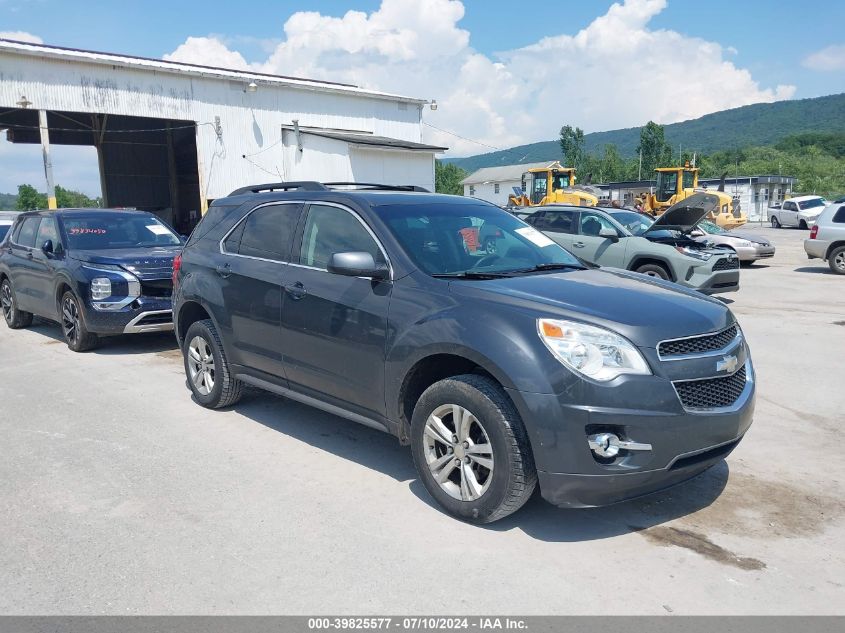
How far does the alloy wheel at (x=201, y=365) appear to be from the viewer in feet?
20.1

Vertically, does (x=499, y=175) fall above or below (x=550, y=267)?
above

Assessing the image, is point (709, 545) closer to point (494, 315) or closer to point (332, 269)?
point (494, 315)

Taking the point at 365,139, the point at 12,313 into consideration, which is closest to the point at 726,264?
the point at 12,313

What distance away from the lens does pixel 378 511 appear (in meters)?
4.19

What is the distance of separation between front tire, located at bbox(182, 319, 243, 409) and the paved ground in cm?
15

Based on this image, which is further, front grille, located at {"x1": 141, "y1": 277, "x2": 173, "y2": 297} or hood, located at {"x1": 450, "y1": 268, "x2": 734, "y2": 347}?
front grille, located at {"x1": 141, "y1": 277, "x2": 173, "y2": 297}

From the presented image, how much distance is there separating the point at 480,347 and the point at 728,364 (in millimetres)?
1399

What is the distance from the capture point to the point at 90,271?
8578 mm

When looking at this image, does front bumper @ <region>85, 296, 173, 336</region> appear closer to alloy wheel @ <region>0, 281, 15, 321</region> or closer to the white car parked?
alloy wheel @ <region>0, 281, 15, 321</region>

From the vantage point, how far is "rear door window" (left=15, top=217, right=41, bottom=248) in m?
10.2

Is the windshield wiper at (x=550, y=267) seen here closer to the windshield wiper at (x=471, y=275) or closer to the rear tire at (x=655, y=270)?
the windshield wiper at (x=471, y=275)

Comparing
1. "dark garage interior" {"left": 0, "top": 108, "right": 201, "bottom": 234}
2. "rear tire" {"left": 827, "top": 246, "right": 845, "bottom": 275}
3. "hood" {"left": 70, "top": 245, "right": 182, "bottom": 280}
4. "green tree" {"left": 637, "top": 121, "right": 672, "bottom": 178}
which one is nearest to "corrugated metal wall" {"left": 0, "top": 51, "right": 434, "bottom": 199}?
"dark garage interior" {"left": 0, "top": 108, "right": 201, "bottom": 234}

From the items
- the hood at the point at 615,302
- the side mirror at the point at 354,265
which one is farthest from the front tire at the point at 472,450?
the side mirror at the point at 354,265

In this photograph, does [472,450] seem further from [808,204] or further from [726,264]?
[808,204]
